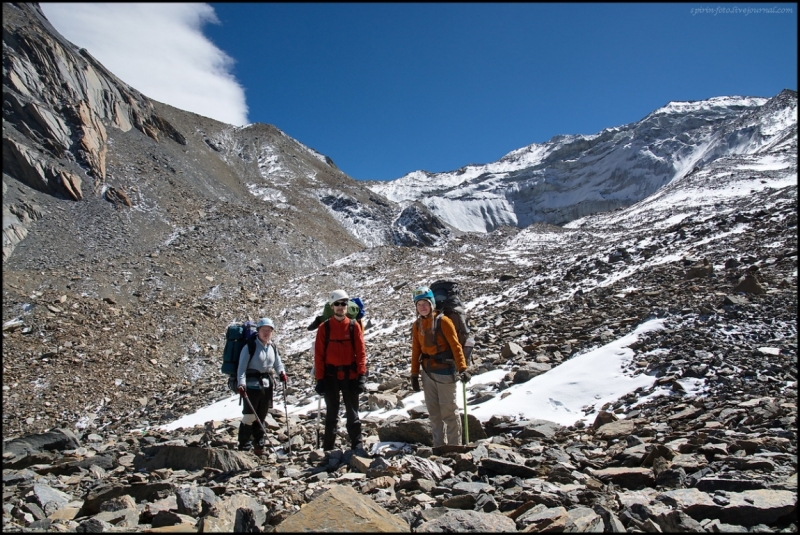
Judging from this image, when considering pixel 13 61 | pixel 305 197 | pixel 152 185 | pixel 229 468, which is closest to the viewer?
pixel 229 468

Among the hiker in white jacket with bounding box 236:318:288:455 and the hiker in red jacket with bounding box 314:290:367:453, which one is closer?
the hiker in red jacket with bounding box 314:290:367:453

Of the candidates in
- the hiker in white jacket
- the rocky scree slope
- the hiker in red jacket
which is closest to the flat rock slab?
the rocky scree slope

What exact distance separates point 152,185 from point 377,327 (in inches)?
1253

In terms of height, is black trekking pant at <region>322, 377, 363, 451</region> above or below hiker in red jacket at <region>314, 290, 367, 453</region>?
below

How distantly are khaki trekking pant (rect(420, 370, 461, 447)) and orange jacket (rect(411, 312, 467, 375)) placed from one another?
0.55 ft

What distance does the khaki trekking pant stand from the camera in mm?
6137

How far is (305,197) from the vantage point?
60.7 metres

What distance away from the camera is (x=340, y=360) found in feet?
21.0

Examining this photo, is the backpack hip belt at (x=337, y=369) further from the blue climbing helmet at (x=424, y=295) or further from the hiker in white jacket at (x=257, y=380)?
the blue climbing helmet at (x=424, y=295)

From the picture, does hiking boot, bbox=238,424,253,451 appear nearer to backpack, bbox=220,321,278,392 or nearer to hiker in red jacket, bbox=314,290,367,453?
backpack, bbox=220,321,278,392

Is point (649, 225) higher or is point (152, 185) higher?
point (152, 185)

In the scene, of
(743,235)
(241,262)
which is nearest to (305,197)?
(241,262)

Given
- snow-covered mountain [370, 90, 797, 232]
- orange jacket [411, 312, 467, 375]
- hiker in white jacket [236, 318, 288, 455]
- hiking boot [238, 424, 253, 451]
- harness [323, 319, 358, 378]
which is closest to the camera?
orange jacket [411, 312, 467, 375]

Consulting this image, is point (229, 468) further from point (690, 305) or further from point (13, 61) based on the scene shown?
point (13, 61)
